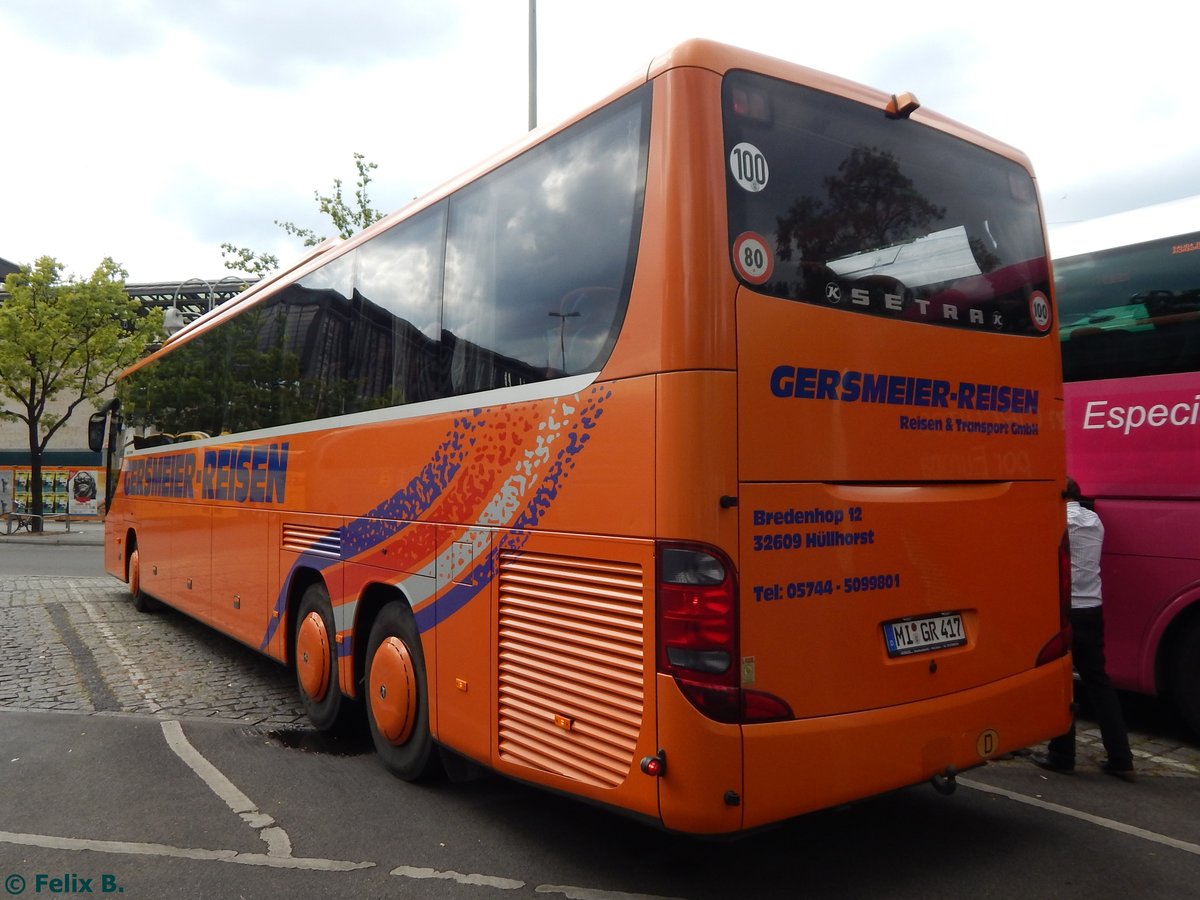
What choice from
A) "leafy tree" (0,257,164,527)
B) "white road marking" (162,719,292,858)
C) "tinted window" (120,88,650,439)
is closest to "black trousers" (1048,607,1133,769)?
"tinted window" (120,88,650,439)

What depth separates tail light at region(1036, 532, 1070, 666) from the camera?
430cm

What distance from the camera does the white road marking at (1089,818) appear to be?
4.25m

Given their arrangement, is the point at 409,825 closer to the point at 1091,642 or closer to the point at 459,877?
the point at 459,877

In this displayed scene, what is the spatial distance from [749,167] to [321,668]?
4286 mm

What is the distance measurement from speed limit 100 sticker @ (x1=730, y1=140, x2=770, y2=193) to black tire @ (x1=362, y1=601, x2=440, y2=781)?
2844mm

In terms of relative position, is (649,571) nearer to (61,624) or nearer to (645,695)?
(645,695)

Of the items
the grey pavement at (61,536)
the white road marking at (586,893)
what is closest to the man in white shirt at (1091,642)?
the white road marking at (586,893)

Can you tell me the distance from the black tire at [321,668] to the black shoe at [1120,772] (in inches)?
181

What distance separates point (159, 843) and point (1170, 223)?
6961mm

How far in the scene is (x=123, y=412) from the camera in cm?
1232

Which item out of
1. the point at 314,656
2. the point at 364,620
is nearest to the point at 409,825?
the point at 364,620

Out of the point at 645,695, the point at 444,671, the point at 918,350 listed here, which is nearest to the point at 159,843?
the point at 444,671

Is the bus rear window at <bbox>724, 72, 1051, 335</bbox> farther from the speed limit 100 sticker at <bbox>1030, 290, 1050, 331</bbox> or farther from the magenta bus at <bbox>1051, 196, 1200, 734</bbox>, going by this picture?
the magenta bus at <bbox>1051, 196, 1200, 734</bbox>

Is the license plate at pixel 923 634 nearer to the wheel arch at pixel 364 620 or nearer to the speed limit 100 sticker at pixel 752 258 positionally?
the speed limit 100 sticker at pixel 752 258
